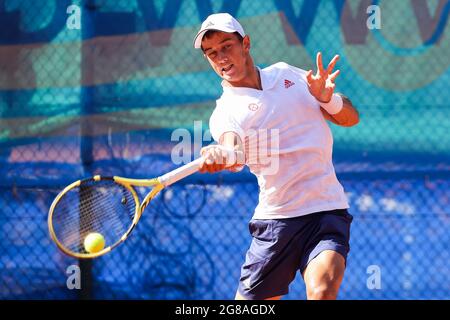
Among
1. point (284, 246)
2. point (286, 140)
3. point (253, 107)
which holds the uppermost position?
point (253, 107)

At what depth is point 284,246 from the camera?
3984 mm

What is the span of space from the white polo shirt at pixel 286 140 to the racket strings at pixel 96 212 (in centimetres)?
137

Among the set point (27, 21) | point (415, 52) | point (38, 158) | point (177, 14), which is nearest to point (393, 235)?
point (415, 52)

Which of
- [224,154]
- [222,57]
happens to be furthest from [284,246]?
[222,57]

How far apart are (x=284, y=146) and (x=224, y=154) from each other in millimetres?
354

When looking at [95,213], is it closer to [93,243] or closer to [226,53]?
[93,243]

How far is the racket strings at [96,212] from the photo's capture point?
5184 mm

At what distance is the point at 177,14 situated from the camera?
18.6ft

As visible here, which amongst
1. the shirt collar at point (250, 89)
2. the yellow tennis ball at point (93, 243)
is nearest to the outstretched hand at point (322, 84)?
the shirt collar at point (250, 89)

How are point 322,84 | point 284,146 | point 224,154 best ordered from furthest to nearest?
1. point 284,146
2. point 322,84
3. point 224,154

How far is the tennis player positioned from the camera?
12.9 ft

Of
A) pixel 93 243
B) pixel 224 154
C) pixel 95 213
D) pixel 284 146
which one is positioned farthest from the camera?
pixel 95 213

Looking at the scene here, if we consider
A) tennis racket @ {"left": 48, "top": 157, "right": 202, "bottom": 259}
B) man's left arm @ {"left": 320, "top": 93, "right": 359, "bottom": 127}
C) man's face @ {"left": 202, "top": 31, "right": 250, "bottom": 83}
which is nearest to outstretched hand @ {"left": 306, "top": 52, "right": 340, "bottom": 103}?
man's left arm @ {"left": 320, "top": 93, "right": 359, "bottom": 127}
